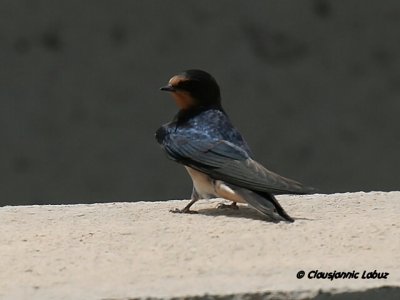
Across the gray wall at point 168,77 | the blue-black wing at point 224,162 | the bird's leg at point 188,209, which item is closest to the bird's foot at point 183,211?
the bird's leg at point 188,209

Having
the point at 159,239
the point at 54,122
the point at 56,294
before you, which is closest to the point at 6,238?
the point at 159,239

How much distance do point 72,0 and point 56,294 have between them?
3.64 meters

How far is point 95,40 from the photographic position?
6.76 m

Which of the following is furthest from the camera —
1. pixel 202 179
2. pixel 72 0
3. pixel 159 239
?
pixel 72 0

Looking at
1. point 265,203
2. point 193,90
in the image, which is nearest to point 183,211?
point 265,203

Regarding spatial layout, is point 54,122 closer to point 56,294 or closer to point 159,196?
point 159,196

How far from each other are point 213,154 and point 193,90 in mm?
325

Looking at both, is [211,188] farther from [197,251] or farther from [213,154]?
[197,251]

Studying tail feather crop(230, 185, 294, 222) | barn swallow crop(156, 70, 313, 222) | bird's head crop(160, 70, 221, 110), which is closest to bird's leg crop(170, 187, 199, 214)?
barn swallow crop(156, 70, 313, 222)

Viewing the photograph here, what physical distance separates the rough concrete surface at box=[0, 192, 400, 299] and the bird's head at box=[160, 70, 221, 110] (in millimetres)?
349

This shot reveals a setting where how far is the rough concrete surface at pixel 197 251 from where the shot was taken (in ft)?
10.7

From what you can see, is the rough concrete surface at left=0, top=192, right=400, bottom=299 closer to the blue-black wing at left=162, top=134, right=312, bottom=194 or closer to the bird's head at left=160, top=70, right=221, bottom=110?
the blue-black wing at left=162, top=134, right=312, bottom=194

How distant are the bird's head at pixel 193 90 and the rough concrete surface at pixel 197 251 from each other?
0.35m

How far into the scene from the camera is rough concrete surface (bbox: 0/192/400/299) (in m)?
3.25
